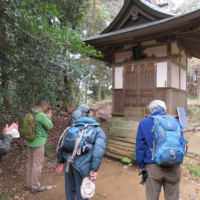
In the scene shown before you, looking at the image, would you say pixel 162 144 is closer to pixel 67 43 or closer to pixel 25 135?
pixel 25 135

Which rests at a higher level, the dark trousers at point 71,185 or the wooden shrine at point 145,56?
the wooden shrine at point 145,56

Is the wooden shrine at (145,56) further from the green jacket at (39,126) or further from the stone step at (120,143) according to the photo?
the green jacket at (39,126)

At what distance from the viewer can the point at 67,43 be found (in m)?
4.79

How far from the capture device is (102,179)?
4395 millimetres

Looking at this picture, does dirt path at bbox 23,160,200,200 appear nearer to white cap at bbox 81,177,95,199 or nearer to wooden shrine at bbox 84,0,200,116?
white cap at bbox 81,177,95,199

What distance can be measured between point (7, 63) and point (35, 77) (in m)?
0.69

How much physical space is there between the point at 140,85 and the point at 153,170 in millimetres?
5406

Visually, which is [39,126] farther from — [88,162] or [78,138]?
[88,162]

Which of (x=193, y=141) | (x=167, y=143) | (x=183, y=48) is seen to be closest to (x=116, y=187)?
(x=167, y=143)

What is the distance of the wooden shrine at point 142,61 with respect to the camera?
5.96 meters

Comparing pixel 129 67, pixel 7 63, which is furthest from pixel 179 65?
pixel 7 63

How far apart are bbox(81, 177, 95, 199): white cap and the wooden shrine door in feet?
17.6

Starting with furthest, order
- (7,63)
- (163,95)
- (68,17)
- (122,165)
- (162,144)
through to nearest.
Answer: (68,17)
(163,95)
(122,165)
(7,63)
(162,144)

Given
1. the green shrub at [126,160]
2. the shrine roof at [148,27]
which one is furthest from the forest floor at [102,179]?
the shrine roof at [148,27]
